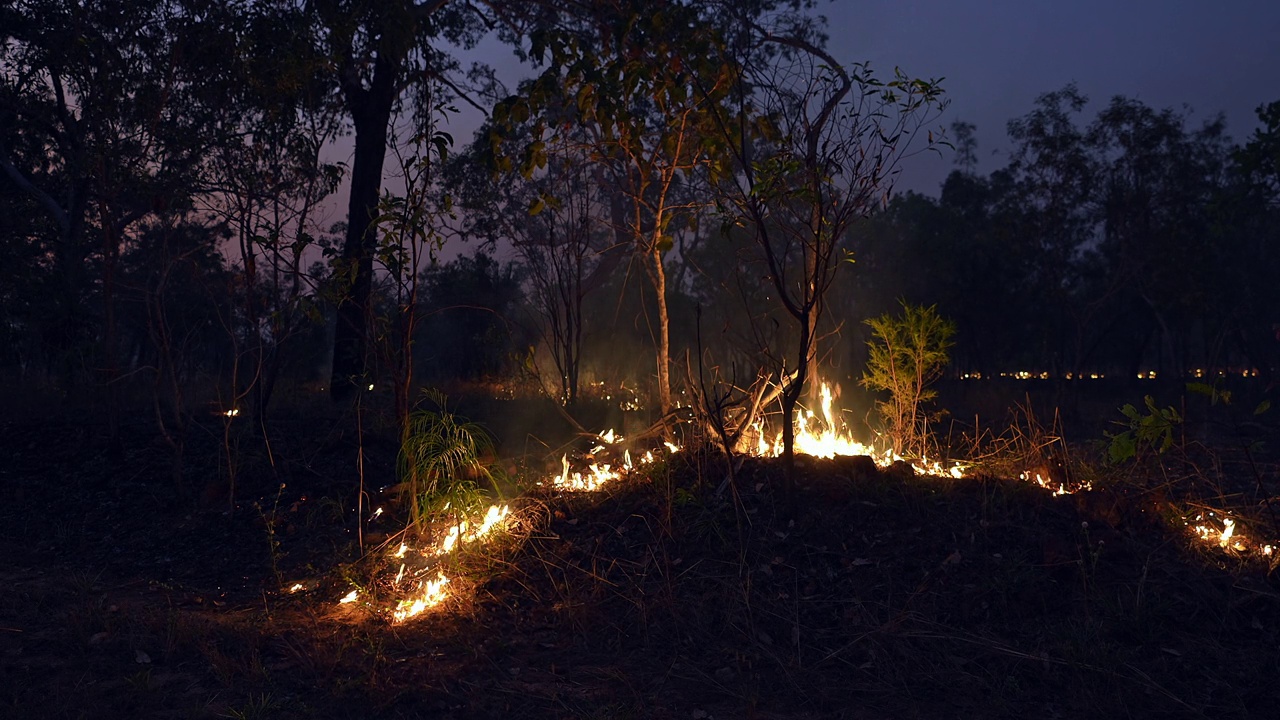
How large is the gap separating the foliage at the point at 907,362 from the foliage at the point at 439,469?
298 centimetres

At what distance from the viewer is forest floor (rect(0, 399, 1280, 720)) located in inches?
148

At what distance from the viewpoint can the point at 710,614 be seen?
15.0 ft

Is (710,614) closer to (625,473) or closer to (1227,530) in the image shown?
(625,473)

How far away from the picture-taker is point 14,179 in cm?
1255

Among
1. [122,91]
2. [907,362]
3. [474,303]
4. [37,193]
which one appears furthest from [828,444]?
[474,303]

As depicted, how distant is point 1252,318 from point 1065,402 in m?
10.1

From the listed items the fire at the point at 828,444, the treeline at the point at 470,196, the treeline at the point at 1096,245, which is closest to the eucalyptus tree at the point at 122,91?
the treeline at the point at 470,196

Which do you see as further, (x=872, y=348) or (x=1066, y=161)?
(x=1066, y=161)

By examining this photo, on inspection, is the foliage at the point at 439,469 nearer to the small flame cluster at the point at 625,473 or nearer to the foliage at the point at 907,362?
the small flame cluster at the point at 625,473

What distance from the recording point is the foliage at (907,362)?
6.54m

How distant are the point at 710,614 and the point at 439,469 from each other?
219cm

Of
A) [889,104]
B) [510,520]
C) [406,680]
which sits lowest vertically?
[406,680]

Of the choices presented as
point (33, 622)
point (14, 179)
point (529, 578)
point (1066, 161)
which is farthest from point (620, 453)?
point (1066, 161)

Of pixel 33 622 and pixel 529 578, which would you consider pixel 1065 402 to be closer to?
pixel 529 578
